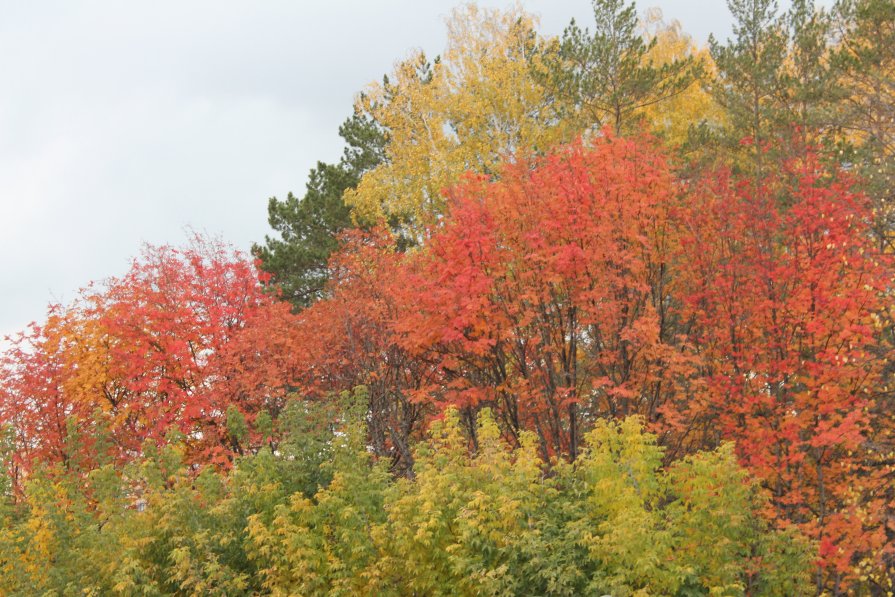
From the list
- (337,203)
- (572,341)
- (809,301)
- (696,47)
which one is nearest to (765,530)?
(809,301)

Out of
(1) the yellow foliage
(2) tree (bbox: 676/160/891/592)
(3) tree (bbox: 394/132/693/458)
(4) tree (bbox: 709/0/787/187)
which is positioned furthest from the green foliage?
(1) the yellow foliage

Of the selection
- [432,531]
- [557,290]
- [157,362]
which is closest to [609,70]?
[557,290]

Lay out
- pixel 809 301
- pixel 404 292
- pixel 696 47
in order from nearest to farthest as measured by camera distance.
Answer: pixel 809 301 < pixel 404 292 < pixel 696 47

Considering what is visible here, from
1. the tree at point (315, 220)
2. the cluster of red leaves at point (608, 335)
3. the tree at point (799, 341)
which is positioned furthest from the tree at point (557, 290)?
the tree at point (315, 220)

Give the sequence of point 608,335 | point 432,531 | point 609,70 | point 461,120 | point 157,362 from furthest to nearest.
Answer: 1. point 461,120
2. point 609,70
3. point 157,362
4. point 608,335
5. point 432,531

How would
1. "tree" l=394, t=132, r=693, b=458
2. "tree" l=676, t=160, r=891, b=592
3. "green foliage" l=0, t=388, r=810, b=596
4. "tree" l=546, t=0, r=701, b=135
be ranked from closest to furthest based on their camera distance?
"green foliage" l=0, t=388, r=810, b=596 → "tree" l=676, t=160, r=891, b=592 → "tree" l=394, t=132, r=693, b=458 → "tree" l=546, t=0, r=701, b=135

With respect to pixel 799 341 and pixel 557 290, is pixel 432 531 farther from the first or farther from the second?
pixel 799 341

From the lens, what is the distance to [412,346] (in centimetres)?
1612

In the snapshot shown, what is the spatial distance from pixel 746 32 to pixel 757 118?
203cm

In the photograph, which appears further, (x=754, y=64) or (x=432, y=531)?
(x=754, y=64)

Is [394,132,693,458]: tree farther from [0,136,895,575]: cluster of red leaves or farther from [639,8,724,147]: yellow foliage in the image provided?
[639,8,724,147]: yellow foliage

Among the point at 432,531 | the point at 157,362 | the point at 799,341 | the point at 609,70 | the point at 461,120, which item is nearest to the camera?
the point at 432,531

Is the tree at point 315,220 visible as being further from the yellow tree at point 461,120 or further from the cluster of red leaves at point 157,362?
the cluster of red leaves at point 157,362

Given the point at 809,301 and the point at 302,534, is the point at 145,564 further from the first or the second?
the point at 809,301
